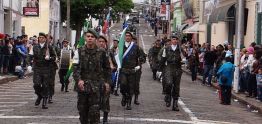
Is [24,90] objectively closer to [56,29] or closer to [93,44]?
[93,44]

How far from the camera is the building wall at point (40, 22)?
53.8 m

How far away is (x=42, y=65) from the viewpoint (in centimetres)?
1569

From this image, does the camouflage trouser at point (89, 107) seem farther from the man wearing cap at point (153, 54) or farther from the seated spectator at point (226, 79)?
the man wearing cap at point (153, 54)

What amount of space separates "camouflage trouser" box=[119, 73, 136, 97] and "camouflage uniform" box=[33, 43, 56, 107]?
1.84 m

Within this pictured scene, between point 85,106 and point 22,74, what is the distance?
60.5 feet

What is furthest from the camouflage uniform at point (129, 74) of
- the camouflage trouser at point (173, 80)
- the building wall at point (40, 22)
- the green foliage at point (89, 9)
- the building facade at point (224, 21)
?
the green foliage at point (89, 9)

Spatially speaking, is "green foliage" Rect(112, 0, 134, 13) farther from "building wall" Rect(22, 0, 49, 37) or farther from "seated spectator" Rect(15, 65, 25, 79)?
"seated spectator" Rect(15, 65, 25, 79)

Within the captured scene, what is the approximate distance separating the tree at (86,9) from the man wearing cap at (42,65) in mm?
47651

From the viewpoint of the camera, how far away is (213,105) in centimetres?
1842

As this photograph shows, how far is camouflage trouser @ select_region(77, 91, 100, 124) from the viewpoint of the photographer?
1035cm

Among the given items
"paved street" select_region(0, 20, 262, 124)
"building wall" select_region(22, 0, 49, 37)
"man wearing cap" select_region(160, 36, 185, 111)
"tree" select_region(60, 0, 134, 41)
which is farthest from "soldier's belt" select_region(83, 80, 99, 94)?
"tree" select_region(60, 0, 134, 41)

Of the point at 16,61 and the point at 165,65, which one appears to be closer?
the point at 165,65

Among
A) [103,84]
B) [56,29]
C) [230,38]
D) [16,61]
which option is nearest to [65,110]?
[103,84]

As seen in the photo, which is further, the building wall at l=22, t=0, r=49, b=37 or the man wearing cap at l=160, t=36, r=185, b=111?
the building wall at l=22, t=0, r=49, b=37
